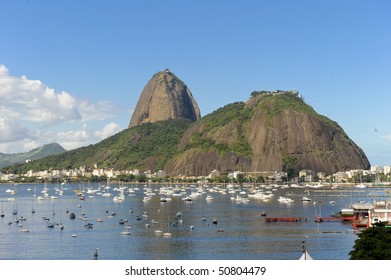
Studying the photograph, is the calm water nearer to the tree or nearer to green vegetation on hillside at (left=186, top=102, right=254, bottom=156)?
the tree

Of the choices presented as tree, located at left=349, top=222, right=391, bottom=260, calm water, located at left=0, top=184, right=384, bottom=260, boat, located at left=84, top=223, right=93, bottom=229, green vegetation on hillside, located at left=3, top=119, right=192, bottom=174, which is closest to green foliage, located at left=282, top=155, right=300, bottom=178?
green vegetation on hillside, located at left=3, top=119, right=192, bottom=174

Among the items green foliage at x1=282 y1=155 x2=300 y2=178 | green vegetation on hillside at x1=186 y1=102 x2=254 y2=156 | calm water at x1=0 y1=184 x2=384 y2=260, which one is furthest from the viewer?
green vegetation on hillside at x1=186 y1=102 x2=254 y2=156

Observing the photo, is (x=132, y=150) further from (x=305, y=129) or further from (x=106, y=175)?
(x=305, y=129)

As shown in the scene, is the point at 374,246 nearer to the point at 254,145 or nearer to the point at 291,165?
the point at 291,165

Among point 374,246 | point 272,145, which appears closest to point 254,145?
point 272,145

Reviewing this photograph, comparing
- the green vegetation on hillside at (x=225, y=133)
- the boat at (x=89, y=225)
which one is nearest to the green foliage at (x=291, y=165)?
the green vegetation on hillside at (x=225, y=133)

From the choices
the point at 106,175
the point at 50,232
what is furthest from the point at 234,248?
the point at 106,175
